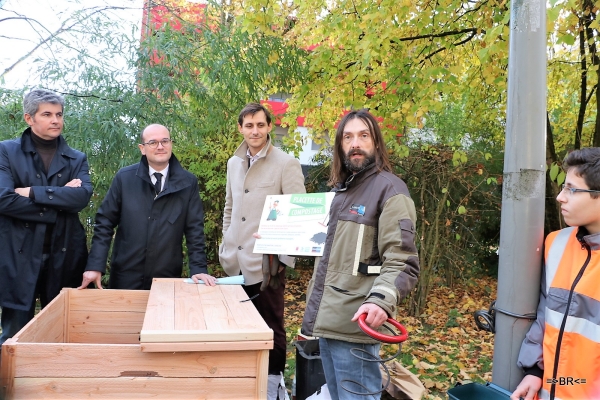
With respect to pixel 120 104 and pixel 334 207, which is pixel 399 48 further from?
pixel 334 207

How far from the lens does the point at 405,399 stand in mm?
3645

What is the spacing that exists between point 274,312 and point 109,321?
117 cm

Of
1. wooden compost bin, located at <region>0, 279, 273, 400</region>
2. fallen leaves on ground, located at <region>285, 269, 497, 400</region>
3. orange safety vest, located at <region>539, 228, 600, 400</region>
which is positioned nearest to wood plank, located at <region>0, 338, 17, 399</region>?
wooden compost bin, located at <region>0, 279, 273, 400</region>

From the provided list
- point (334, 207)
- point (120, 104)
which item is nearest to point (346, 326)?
point (334, 207)

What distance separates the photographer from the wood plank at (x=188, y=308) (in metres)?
2.27

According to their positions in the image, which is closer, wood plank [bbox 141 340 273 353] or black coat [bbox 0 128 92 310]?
wood plank [bbox 141 340 273 353]

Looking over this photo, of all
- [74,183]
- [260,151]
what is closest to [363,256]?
[260,151]

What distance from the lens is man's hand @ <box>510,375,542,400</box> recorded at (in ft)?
6.72

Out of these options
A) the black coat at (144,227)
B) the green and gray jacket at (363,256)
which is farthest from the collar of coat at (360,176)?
the black coat at (144,227)

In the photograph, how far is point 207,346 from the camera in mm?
2146

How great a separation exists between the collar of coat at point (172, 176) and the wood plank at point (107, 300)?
752 mm

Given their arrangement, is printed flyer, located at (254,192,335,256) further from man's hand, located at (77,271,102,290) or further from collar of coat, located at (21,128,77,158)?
collar of coat, located at (21,128,77,158)

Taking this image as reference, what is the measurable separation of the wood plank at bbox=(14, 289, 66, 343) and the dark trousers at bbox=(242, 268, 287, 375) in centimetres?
130

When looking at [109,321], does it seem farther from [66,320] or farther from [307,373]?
[307,373]
